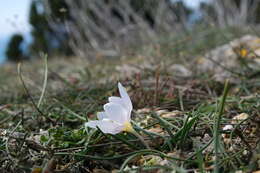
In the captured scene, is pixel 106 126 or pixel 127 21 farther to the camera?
pixel 127 21

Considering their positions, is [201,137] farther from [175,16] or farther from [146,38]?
[175,16]

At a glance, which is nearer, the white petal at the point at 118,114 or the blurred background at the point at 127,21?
the white petal at the point at 118,114

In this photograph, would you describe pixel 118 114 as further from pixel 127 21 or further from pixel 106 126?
pixel 127 21

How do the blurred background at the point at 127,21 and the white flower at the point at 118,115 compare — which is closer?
the white flower at the point at 118,115

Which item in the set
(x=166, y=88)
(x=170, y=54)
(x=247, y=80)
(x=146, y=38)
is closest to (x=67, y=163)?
(x=166, y=88)

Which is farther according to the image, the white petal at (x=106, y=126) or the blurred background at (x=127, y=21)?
the blurred background at (x=127, y=21)

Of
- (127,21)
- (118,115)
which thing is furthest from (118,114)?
(127,21)

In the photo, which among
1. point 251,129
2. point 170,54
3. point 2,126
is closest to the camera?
point 251,129

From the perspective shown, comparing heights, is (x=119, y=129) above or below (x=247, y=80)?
above

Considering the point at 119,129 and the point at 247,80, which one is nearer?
the point at 119,129
